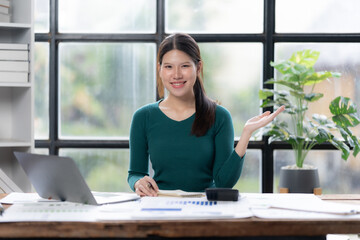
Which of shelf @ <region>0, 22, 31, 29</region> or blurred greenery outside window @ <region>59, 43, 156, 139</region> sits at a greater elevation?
shelf @ <region>0, 22, 31, 29</region>

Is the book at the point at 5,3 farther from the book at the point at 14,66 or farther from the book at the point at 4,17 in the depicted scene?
the book at the point at 14,66

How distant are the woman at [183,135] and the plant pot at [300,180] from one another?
1.61 meters

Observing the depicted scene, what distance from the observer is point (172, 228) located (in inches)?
54.4

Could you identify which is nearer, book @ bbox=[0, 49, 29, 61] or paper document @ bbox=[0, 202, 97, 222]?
paper document @ bbox=[0, 202, 97, 222]

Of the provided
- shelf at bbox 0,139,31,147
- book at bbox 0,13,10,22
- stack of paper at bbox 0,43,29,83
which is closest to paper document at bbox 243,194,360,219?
shelf at bbox 0,139,31,147

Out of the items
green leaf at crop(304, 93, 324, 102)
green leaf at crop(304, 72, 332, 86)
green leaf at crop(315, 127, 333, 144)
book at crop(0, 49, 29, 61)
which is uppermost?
book at crop(0, 49, 29, 61)

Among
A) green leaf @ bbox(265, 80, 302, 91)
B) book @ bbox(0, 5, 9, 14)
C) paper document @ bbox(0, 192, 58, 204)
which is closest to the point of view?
paper document @ bbox(0, 192, 58, 204)

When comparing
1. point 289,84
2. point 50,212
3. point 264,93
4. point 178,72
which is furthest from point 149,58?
point 50,212

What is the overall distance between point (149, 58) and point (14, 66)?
115cm

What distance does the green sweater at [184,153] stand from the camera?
2.12 m

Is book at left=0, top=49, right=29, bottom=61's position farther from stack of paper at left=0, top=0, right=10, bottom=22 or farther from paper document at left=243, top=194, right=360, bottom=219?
paper document at left=243, top=194, right=360, bottom=219

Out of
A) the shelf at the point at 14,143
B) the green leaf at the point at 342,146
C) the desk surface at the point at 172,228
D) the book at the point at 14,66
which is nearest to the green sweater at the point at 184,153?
the desk surface at the point at 172,228

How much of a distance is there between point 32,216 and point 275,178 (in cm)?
287

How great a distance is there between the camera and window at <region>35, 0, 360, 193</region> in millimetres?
4004
